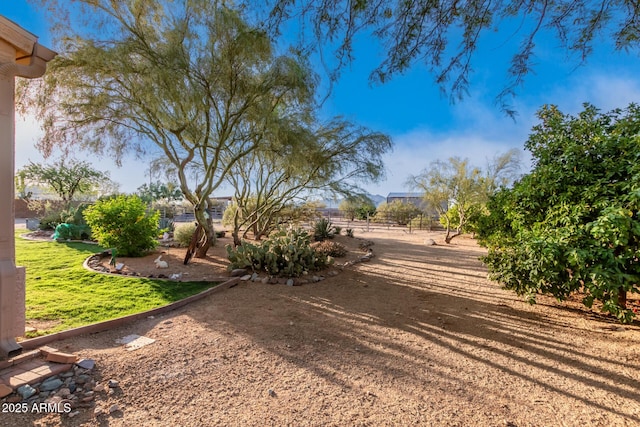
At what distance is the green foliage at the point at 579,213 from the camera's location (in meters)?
2.84

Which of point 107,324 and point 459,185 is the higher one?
point 459,185

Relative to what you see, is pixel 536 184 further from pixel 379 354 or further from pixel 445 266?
pixel 445 266

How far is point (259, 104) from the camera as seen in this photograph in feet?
21.2

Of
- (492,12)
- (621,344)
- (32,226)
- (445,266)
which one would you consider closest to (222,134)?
(492,12)

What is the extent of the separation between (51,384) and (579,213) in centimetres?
511

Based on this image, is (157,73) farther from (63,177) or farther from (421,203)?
(63,177)

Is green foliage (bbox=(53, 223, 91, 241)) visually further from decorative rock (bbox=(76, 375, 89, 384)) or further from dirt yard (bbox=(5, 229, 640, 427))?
decorative rock (bbox=(76, 375, 89, 384))

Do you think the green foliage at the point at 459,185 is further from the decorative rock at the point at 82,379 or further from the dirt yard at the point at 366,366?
the decorative rock at the point at 82,379

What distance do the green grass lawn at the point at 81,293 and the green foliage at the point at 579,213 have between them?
4.94m

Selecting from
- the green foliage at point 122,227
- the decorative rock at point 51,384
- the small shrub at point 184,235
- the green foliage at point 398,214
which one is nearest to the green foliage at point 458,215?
the green foliage at point 398,214

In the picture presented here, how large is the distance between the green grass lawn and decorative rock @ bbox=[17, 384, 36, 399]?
3.96ft

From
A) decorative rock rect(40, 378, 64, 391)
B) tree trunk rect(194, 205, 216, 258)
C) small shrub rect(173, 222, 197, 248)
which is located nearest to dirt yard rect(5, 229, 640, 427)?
decorative rock rect(40, 378, 64, 391)

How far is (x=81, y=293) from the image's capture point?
455 centimetres

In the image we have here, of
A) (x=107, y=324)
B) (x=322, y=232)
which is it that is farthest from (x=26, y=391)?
(x=322, y=232)
